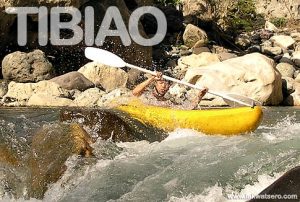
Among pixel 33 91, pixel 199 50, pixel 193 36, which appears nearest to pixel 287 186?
pixel 33 91

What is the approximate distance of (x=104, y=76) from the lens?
468 inches

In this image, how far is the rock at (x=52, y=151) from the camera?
4184 millimetres

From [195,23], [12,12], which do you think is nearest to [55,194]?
[12,12]

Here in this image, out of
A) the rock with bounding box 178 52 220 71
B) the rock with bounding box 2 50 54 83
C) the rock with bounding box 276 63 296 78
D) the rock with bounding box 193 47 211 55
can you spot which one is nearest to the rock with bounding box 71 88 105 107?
the rock with bounding box 2 50 54 83

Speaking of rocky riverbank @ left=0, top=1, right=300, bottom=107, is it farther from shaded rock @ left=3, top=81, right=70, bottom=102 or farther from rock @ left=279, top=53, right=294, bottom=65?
rock @ left=279, top=53, right=294, bottom=65

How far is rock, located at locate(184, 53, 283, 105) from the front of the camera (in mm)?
10789

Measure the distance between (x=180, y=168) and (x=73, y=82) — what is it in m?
6.92

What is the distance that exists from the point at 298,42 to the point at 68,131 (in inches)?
642

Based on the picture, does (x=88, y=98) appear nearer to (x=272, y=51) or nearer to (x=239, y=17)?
(x=272, y=51)

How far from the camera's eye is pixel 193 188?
386cm

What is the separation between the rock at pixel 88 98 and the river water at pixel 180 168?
4.18 metres

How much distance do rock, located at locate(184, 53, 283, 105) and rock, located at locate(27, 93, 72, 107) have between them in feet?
9.40

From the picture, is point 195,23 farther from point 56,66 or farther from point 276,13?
point 276,13

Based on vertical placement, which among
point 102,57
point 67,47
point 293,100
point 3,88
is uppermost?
point 102,57
